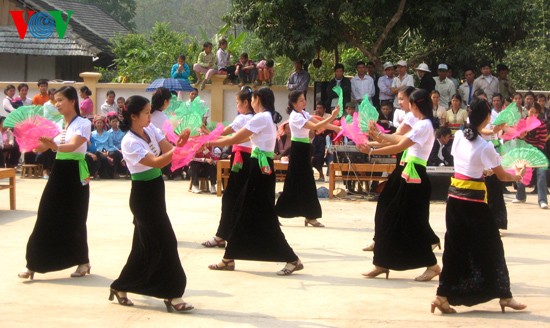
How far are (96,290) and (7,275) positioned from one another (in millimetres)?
1124

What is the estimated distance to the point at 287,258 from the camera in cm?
901

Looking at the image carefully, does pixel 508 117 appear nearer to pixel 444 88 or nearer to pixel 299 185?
pixel 299 185

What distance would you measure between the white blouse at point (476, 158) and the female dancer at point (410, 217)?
3.50ft

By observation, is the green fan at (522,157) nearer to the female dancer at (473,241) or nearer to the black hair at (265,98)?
the female dancer at (473,241)

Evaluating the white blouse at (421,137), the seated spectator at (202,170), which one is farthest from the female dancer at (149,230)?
the seated spectator at (202,170)

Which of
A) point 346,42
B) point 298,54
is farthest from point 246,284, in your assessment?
point 346,42

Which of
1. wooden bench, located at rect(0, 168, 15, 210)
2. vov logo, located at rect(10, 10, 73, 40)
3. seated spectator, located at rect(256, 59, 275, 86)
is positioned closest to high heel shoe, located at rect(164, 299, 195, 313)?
wooden bench, located at rect(0, 168, 15, 210)

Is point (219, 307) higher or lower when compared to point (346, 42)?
lower

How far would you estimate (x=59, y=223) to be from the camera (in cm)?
867

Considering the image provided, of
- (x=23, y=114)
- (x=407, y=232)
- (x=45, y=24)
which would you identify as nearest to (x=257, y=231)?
(x=407, y=232)

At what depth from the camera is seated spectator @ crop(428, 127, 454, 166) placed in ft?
52.3

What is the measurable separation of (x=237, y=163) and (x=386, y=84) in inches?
365

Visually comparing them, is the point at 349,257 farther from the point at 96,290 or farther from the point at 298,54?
the point at 298,54

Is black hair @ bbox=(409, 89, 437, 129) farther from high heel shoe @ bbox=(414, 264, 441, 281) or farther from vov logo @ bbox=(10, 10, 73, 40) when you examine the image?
vov logo @ bbox=(10, 10, 73, 40)
